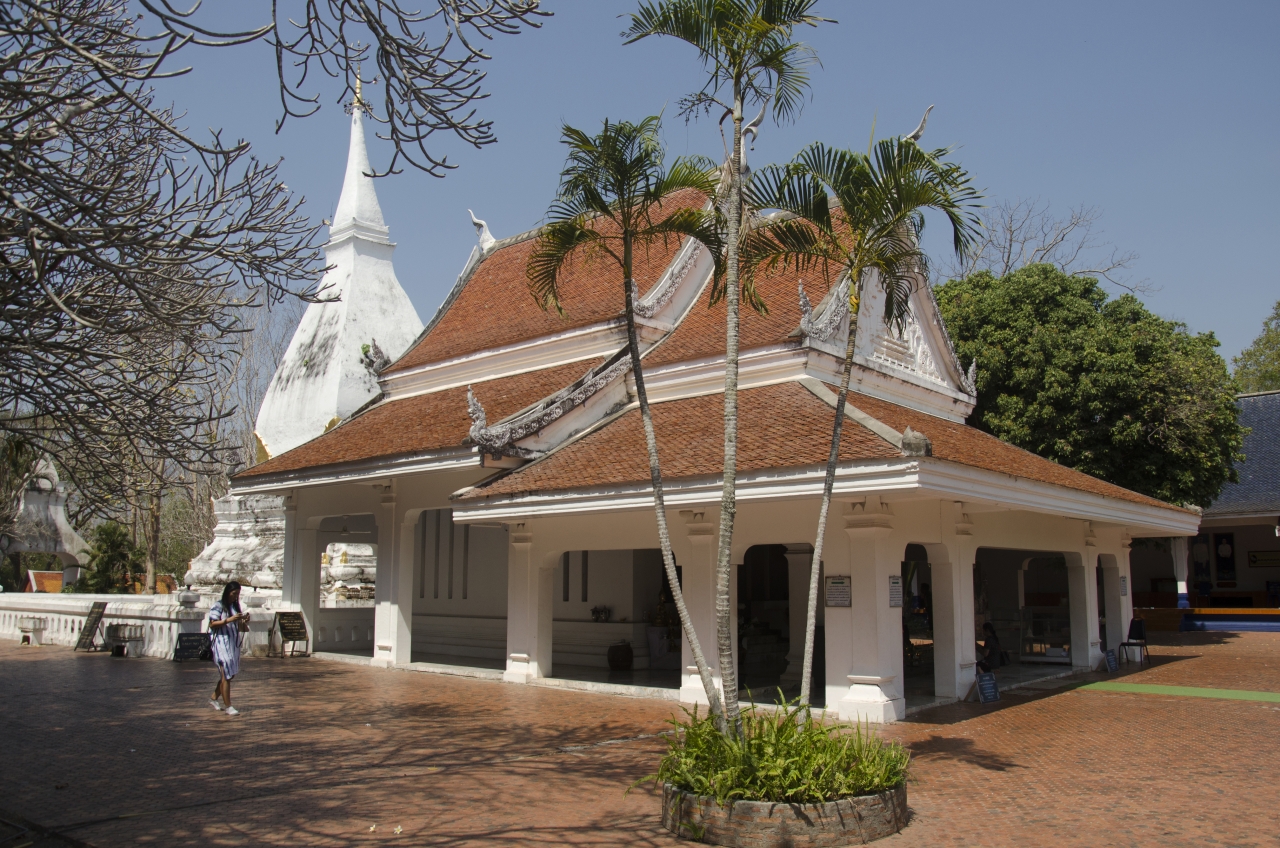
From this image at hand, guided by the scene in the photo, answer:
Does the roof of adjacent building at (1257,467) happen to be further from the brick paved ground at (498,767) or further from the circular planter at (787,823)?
the circular planter at (787,823)

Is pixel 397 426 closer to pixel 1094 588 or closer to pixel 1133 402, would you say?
Answer: pixel 1094 588

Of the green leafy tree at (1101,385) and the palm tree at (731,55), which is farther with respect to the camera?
the green leafy tree at (1101,385)

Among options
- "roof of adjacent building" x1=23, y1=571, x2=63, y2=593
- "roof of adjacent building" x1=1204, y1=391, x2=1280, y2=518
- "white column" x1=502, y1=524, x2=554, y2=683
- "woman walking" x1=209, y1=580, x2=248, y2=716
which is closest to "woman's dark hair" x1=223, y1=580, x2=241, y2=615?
"woman walking" x1=209, y1=580, x2=248, y2=716

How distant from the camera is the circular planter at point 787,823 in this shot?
6.38 metres

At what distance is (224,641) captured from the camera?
11.1m

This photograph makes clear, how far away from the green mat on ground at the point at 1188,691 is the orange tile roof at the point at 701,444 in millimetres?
6300

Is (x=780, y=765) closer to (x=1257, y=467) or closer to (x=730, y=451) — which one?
(x=730, y=451)

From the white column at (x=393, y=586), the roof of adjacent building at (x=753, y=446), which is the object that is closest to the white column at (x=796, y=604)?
the roof of adjacent building at (x=753, y=446)

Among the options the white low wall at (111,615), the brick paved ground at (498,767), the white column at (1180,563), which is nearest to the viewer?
the brick paved ground at (498,767)

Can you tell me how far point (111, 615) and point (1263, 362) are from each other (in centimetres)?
4635

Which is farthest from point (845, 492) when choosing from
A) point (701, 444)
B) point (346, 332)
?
point (346, 332)

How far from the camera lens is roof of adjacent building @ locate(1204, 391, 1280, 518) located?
28.3 meters

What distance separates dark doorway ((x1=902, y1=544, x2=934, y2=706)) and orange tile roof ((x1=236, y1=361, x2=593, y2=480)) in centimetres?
627

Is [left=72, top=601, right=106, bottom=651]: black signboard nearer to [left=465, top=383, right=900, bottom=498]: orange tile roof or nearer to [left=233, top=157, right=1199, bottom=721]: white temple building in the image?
[left=233, top=157, right=1199, bottom=721]: white temple building
